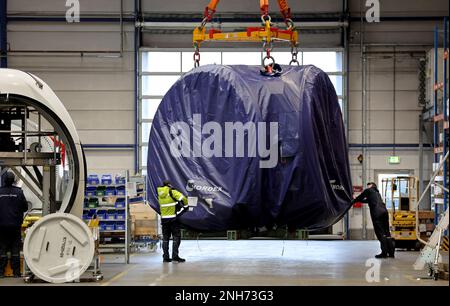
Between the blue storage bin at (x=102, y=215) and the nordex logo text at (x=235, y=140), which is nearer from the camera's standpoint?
the nordex logo text at (x=235, y=140)

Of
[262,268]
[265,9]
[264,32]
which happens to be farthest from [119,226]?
→ [265,9]

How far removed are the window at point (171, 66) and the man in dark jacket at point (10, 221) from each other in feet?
42.4

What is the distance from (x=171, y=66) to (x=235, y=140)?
1668cm

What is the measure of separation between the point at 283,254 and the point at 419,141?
9.64 metres

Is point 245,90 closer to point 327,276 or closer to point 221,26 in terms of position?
point 327,276

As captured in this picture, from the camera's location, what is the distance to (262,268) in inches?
601

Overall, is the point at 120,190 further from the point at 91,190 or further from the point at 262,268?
the point at 262,268

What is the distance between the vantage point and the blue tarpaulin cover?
10.4 metres

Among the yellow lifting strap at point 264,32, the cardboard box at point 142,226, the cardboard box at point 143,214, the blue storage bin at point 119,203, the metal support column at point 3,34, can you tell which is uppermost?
the metal support column at point 3,34

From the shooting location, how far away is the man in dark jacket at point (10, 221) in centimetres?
1336

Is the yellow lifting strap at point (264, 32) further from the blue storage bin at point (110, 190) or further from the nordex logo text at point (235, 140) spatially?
the blue storage bin at point (110, 190)

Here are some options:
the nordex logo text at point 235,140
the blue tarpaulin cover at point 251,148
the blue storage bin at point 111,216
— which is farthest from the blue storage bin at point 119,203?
the nordex logo text at point 235,140

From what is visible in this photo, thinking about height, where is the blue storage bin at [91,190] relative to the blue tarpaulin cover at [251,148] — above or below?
below

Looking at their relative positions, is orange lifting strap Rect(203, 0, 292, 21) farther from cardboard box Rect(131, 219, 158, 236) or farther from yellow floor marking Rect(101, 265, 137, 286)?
cardboard box Rect(131, 219, 158, 236)
